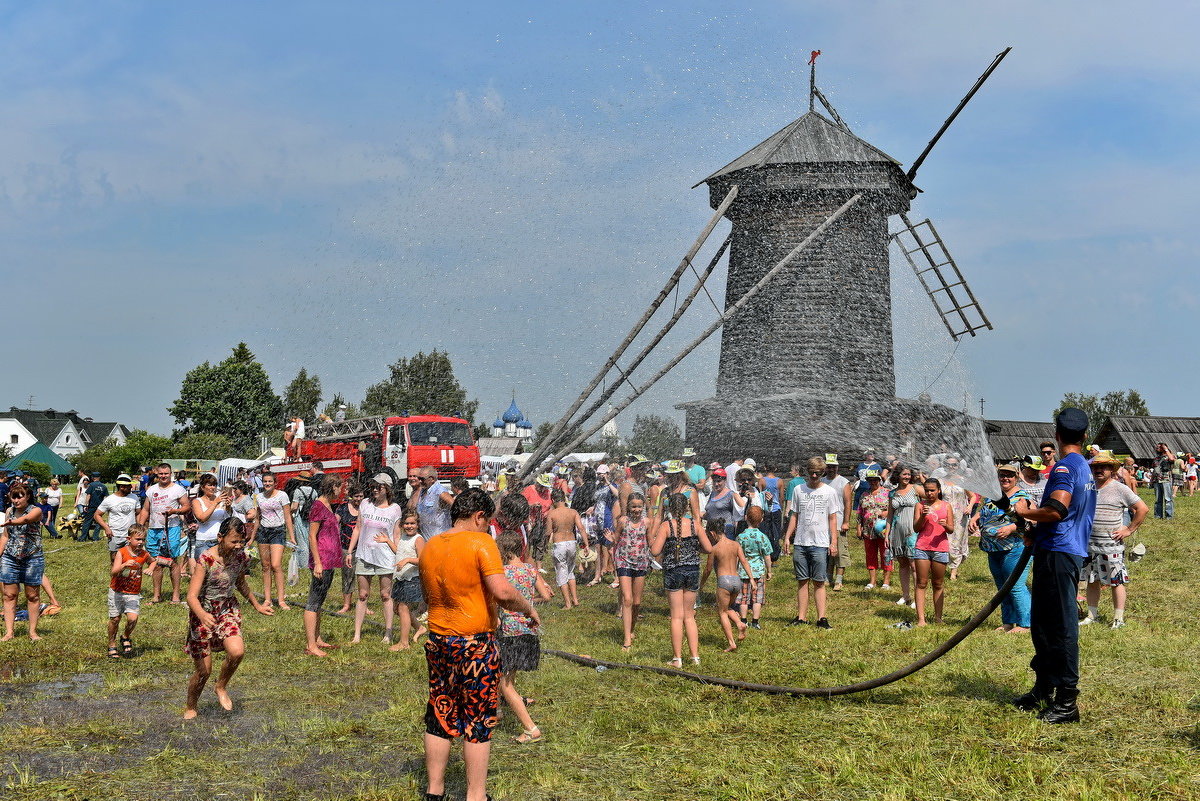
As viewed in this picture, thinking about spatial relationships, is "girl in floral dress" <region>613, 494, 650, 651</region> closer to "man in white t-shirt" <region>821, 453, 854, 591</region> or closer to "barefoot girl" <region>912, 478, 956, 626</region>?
"barefoot girl" <region>912, 478, 956, 626</region>

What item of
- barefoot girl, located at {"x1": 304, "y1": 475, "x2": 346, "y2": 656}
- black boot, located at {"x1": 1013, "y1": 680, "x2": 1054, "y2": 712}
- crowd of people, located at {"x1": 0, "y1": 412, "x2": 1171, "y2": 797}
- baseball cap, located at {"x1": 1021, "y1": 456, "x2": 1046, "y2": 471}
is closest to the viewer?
crowd of people, located at {"x1": 0, "y1": 412, "x2": 1171, "y2": 797}

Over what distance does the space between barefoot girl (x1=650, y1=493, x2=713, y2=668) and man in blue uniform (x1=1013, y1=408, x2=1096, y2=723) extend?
2962 mm

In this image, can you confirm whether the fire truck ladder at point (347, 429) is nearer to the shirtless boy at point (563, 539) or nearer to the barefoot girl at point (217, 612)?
the shirtless boy at point (563, 539)

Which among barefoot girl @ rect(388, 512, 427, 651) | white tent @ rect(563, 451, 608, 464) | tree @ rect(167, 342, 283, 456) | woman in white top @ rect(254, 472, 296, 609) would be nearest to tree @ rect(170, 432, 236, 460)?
tree @ rect(167, 342, 283, 456)

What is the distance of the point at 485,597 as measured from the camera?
503 cm

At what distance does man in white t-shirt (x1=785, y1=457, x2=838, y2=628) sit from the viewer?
34.0ft

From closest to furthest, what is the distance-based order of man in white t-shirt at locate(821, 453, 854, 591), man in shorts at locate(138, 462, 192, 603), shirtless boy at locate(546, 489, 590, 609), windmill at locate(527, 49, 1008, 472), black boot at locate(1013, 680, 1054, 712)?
black boot at locate(1013, 680, 1054, 712) → shirtless boy at locate(546, 489, 590, 609) → man in shorts at locate(138, 462, 192, 603) → man in white t-shirt at locate(821, 453, 854, 591) → windmill at locate(527, 49, 1008, 472)

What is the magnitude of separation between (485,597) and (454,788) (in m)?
1.35

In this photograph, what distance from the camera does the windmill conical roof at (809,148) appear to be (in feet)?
74.8

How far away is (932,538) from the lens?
33.1ft

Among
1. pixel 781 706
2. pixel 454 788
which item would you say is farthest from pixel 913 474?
pixel 454 788

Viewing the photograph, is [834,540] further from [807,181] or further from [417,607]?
[807,181]

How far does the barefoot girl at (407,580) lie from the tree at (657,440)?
43.5 feet

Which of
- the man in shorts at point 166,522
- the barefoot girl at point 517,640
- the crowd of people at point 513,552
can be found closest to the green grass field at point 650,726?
the barefoot girl at point 517,640
